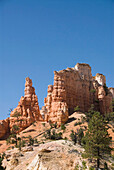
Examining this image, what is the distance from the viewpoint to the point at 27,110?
79688mm

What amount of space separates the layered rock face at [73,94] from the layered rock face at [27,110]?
5.11m

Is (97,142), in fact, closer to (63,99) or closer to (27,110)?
(63,99)

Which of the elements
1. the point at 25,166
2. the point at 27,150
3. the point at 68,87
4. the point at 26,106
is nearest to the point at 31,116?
the point at 26,106

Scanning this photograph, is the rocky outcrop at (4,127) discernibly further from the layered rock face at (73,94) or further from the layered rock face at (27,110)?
the layered rock face at (73,94)

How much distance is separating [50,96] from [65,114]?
43.4ft

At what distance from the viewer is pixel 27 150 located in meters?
44.2

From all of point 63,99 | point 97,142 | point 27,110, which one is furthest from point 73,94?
point 97,142

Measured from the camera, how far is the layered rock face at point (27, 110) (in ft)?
250

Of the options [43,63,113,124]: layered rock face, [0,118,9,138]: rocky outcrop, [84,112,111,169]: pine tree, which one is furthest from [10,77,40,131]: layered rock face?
[84,112,111,169]: pine tree

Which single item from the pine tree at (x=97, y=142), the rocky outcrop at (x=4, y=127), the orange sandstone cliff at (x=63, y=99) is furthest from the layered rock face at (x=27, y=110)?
the pine tree at (x=97, y=142)

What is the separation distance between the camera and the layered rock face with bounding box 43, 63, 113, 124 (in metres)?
76.7

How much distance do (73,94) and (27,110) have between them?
→ 18.9 meters

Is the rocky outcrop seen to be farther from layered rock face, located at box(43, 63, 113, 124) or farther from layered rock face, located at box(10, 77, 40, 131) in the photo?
layered rock face, located at box(43, 63, 113, 124)

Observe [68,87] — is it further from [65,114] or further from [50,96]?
[65,114]
